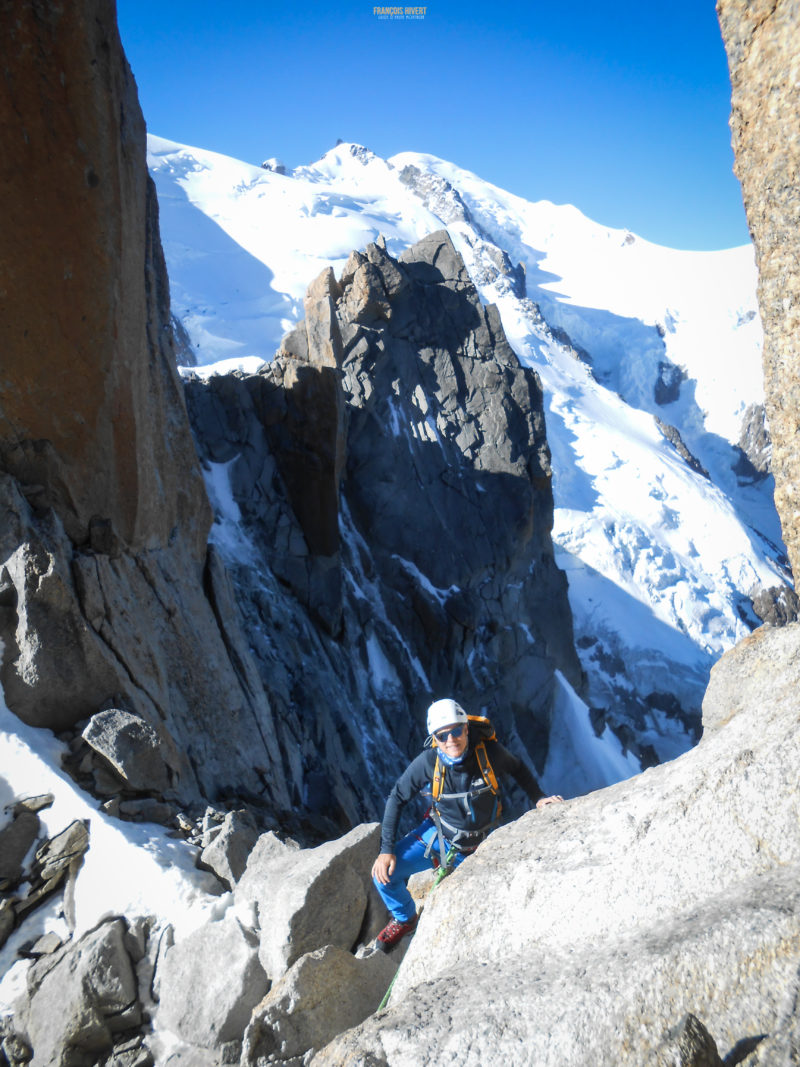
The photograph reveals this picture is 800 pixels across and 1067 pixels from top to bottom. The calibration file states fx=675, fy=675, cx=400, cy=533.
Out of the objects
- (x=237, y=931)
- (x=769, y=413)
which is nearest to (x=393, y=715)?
(x=237, y=931)

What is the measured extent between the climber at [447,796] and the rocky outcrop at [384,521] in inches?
256

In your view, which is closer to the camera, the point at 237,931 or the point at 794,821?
the point at 794,821

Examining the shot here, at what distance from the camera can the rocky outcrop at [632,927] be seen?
213 centimetres

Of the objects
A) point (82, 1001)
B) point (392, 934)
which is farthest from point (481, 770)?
point (82, 1001)

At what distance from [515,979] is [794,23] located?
401 centimetres

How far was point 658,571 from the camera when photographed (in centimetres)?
5309

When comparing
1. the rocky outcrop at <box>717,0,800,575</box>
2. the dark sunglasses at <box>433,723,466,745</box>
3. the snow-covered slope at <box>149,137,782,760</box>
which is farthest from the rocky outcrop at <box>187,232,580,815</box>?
the snow-covered slope at <box>149,137,782,760</box>

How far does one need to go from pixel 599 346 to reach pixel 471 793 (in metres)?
103

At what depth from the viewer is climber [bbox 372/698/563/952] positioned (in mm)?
4129

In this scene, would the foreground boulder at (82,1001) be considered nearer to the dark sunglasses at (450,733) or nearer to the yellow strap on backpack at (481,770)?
the yellow strap on backpack at (481,770)

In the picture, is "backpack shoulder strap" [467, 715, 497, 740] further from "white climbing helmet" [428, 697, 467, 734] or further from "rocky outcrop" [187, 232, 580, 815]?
"rocky outcrop" [187, 232, 580, 815]

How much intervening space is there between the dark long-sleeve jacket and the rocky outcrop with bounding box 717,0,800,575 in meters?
2.09

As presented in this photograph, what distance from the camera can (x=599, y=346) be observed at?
9900cm

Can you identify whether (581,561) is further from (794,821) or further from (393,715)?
(794,821)
